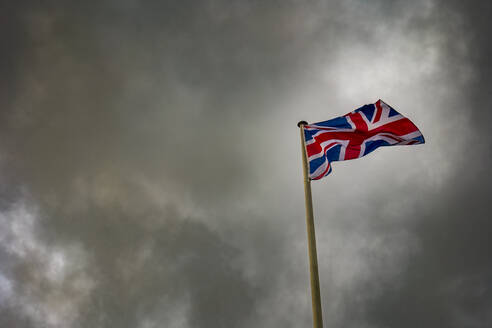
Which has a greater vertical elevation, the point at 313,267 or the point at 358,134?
the point at 358,134

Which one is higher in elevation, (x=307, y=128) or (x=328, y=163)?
(x=307, y=128)

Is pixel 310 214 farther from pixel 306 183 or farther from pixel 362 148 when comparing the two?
pixel 362 148

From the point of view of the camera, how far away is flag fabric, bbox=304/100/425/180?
1950cm

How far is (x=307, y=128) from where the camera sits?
1992 centimetres

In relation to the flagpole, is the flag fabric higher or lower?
higher

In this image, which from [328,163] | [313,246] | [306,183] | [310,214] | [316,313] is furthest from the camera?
[328,163]

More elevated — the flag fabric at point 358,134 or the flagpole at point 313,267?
the flag fabric at point 358,134

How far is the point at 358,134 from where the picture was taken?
20391mm

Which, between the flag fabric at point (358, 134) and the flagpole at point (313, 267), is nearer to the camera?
the flagpole at point (313, 267)

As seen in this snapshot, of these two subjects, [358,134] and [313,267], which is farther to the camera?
[358,134]

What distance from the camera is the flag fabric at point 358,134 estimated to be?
19500 millimetres

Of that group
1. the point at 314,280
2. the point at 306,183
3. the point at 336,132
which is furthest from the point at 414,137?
the point at 314,280

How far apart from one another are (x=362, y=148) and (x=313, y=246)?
883 cm

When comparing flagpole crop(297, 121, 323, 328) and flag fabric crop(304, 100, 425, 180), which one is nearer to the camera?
flagpole crop(297, 121, 323, 328)
